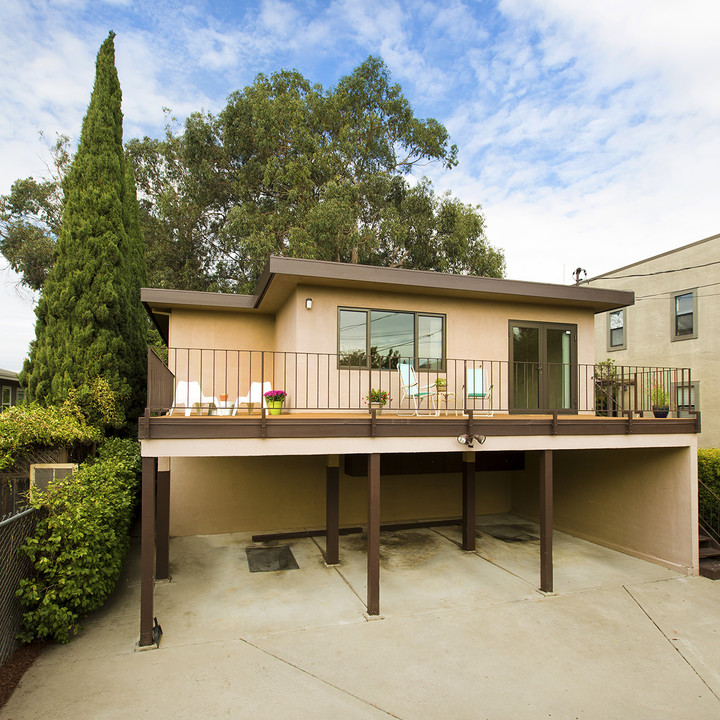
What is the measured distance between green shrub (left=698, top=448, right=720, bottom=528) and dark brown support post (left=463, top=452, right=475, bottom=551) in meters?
3.97

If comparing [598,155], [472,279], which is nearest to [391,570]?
[472,279]

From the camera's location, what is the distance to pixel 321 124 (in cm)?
1794

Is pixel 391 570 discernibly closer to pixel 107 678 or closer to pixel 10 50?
pixel 107 678

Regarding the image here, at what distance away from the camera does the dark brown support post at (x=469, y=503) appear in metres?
8.43

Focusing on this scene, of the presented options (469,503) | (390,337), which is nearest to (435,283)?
(390,337)

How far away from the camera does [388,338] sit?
8.34 m

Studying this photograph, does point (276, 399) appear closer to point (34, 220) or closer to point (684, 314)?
point (684, 314)

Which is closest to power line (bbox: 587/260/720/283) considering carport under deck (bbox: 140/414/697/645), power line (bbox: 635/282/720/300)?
power line (bbox: 635/282/720/300)

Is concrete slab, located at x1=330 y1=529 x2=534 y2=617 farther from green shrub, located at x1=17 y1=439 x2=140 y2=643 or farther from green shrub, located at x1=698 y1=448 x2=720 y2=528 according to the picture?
green shrub, located at x1=698 y1=448 x2=720 y2=528

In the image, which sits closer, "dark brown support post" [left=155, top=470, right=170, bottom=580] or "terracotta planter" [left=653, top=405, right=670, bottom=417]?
"dark brown support post" [left=155, top=470, right=170, bottom=580]

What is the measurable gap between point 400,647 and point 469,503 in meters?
3.81

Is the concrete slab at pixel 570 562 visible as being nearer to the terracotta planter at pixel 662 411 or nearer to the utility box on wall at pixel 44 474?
the terracotta planter at pixel 662 411

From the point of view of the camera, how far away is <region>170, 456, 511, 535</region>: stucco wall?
9367 mm

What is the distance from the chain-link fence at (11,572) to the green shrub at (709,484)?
32.9 feet
